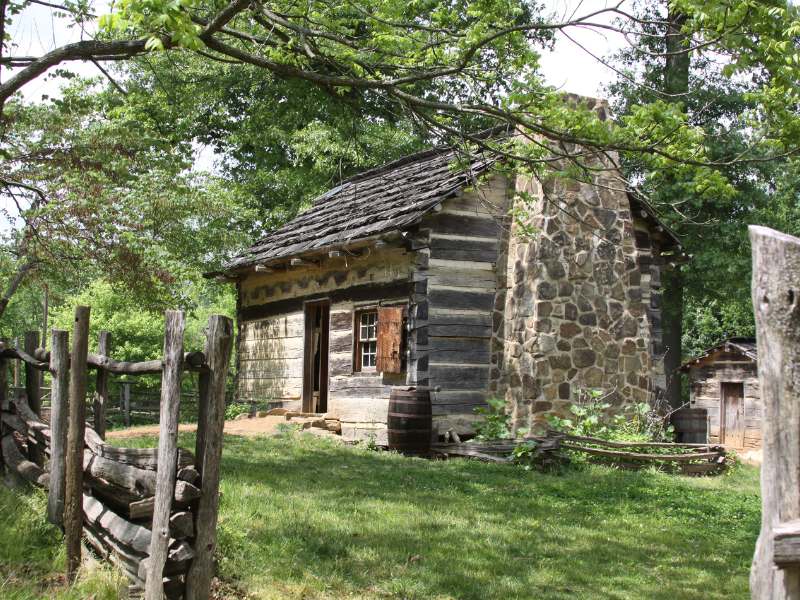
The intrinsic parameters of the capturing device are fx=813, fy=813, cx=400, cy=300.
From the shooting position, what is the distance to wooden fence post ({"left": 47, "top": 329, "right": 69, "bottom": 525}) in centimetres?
629

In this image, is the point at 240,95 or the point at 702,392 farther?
the point at 240,95

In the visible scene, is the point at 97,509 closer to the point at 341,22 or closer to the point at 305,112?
the point at 341,22

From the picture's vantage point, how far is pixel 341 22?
864cm

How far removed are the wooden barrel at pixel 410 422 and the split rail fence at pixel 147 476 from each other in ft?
21.3

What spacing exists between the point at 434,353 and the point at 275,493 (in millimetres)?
5545

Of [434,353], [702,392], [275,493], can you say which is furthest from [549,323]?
[702,392]

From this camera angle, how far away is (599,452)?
12.0 meters

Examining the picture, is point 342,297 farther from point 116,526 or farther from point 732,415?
point 732,415

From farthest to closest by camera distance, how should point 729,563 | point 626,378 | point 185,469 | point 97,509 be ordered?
point 626,378, point 729,563, point 97,509, point 185,469

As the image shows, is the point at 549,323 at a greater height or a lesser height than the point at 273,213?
lesser

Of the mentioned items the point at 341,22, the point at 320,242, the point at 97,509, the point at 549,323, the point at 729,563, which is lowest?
the point at 729,563

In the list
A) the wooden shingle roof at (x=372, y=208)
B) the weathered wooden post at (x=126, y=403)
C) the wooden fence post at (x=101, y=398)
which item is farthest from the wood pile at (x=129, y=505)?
the weathered wooden post at (x=126, y=403)

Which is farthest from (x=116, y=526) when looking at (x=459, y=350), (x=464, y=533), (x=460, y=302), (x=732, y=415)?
(x=732, y=415)

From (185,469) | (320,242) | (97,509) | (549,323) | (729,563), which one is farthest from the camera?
(320,242)
